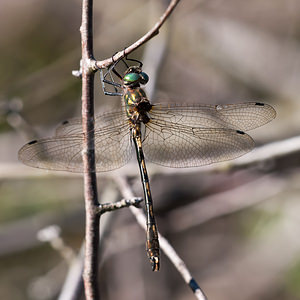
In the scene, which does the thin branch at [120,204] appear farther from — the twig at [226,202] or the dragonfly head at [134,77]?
the twig at [226,202]

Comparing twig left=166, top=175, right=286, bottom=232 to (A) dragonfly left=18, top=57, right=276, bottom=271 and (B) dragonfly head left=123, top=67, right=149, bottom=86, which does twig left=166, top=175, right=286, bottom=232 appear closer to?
(A) dragonfly left=18, top=57, right=276, bottom=271

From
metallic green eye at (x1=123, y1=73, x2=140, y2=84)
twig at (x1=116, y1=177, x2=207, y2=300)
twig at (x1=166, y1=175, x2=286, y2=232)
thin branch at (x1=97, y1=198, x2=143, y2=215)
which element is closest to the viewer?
thin branch at (x1=97, y1=198, x2=143, y2=215)

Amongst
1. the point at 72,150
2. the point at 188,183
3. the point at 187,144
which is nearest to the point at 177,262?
the point at 72,150

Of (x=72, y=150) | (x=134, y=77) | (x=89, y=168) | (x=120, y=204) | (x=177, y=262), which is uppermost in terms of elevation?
(x=134, y=77)

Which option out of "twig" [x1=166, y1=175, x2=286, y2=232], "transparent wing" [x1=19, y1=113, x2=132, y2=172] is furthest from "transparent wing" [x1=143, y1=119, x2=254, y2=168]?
"twig" [x1=166, y1=175, x2=286, y2=232]

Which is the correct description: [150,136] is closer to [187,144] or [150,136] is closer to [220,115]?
[187,144]

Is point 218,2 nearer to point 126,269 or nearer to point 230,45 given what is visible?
point 230,45

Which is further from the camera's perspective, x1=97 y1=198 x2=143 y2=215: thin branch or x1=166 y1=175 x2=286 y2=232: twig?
x1=166 y1=175 x2=286 y2=232: twig

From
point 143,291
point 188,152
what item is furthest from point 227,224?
point 188,152
